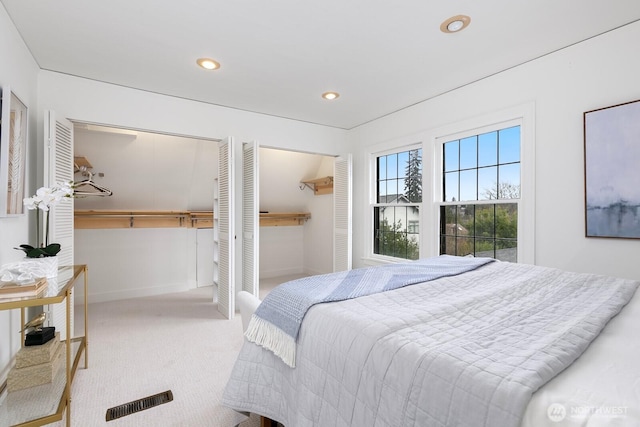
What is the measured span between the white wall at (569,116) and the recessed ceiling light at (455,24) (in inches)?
37.0

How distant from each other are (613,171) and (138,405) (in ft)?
11.6

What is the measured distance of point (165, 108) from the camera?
3316 millimetres

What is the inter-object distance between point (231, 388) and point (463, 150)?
299 cm

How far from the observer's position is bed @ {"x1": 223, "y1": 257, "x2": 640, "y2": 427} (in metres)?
0.73

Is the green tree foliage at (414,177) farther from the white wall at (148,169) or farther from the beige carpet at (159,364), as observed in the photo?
the white wall at (148,169)

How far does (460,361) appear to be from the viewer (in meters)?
0.86

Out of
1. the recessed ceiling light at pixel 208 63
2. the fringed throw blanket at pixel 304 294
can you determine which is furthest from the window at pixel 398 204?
the recessed ceiling light at pixel 208 63

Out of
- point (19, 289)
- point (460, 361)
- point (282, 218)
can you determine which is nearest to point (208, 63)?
point (19, 289)

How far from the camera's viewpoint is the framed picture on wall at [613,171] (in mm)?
2055

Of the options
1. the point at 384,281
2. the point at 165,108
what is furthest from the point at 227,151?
the point at 384,281

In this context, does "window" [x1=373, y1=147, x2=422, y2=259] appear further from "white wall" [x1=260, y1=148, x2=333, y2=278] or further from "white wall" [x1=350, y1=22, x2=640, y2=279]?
"white wall" [x1=260, y1=148, x2=333, y2=278]

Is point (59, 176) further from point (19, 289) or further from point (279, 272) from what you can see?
point (279, 272)

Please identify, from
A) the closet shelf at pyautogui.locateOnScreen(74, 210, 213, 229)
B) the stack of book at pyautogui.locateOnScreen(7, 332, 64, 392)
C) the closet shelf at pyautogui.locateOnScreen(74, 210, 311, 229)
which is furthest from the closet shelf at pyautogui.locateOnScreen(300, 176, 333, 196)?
the stack of book at pyautogui.locateOnScreen(7, 332, 64, 392)

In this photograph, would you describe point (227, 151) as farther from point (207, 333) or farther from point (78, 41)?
point (207, 333)
